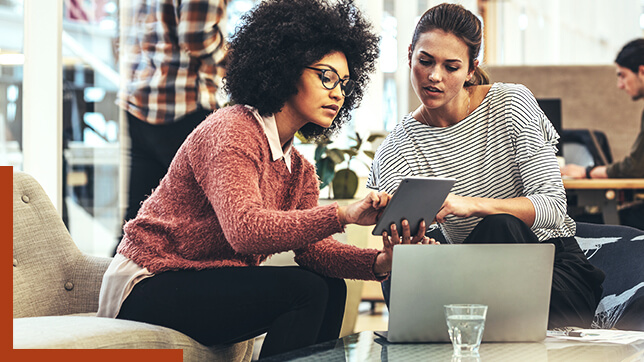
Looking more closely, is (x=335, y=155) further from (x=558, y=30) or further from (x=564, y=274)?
(x=558, y=30)

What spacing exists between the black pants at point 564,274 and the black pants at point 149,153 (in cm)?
87

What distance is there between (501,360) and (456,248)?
0.62 ft

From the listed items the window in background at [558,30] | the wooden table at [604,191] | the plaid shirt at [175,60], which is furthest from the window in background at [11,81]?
the window in background at [558,30]

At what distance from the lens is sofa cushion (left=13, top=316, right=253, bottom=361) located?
3.59ft

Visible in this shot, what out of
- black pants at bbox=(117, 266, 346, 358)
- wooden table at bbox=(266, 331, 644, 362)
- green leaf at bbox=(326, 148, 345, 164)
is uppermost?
green leaf at bbox=(326, 148, 345, 164)

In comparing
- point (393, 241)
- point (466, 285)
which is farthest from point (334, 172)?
point (466, 285)

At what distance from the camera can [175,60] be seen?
2.26m

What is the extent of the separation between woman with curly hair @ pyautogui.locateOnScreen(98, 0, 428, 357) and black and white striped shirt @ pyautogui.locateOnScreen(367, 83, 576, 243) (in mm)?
264

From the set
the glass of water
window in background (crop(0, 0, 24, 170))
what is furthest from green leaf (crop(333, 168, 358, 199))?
the glass of water

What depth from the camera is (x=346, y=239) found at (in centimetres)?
257

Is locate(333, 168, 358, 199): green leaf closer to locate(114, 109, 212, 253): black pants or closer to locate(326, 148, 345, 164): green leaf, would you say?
locate(326, 148, 345, 164): green leaf

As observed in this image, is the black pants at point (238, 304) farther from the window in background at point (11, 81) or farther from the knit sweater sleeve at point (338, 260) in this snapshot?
the window in background at point (11, 81)

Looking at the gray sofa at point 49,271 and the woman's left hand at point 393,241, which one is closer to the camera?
the woman's left hand at point 393,241

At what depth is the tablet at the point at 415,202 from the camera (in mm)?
1142
